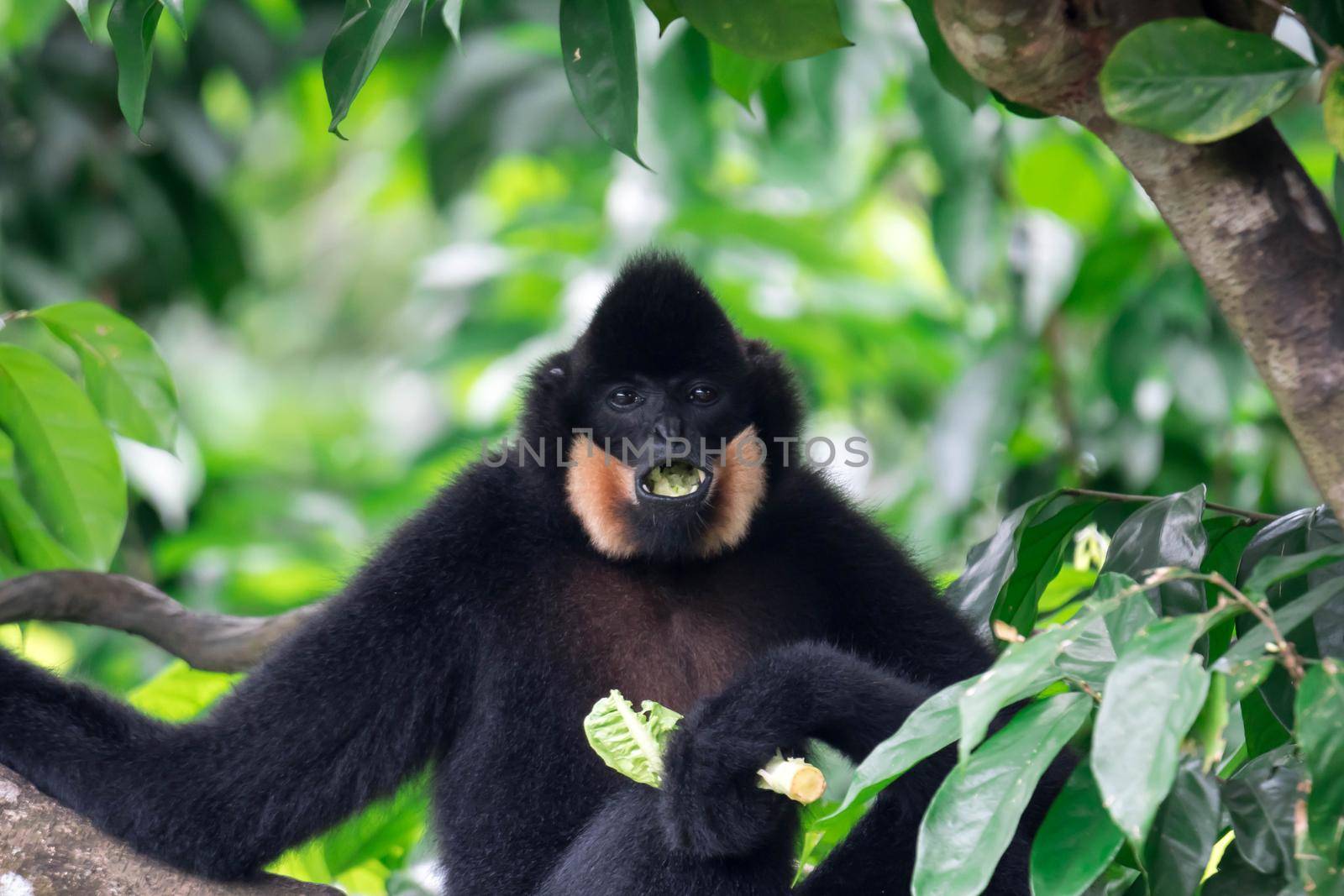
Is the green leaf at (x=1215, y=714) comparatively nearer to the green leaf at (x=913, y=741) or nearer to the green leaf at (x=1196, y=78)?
the green leaf at (x=913, y=741)

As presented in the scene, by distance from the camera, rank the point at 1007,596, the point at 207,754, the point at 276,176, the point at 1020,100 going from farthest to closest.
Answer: the point at 276,176 < the point at 207,754 < the point at 1007,596 < the point at 1020,100

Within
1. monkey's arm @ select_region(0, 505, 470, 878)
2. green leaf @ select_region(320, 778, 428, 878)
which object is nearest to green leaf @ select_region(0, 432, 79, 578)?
monkey's arm @ select_region(0, 505, 470, 878)

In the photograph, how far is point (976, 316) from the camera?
7848 millimetres

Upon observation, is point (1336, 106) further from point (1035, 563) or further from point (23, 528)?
point (23, 528)

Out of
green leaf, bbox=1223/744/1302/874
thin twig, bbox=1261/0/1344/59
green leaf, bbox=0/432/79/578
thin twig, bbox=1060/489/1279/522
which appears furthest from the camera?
green leaf, bbox=0/432/79/578

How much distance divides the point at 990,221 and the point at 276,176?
10926mm

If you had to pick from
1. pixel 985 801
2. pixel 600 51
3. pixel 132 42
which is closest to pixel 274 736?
pixel 132 42

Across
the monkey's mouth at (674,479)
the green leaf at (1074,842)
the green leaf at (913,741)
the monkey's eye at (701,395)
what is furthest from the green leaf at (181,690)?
the green leaf at (1074,842)

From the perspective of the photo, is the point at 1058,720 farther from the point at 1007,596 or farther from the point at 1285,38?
the point at 1285,38

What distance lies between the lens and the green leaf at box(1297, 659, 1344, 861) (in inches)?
68.4

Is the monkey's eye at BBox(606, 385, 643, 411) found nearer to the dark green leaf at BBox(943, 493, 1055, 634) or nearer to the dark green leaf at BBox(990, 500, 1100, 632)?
the dark green leaf at BBox(943, 493, 1055, 634)

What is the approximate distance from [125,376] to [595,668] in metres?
1.41

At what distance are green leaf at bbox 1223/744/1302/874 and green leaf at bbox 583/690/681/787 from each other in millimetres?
1220

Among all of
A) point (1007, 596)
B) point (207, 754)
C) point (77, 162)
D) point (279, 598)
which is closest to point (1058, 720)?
point (1007, 596)
